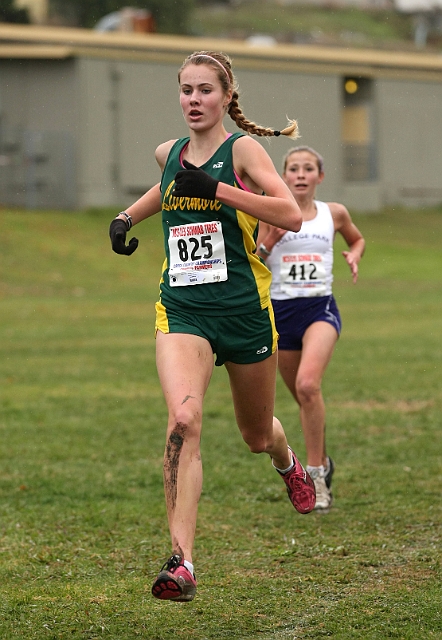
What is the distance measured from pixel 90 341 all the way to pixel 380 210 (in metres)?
30.0

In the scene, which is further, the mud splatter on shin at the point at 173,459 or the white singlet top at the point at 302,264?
the white singlet top at the point at 302,264

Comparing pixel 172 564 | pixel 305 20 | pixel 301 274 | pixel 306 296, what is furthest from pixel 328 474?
pixel 305 20

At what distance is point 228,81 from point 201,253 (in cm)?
83

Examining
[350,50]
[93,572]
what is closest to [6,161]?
[350,50]

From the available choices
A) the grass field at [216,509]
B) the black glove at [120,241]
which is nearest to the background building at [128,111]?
the grass field at [216,509]

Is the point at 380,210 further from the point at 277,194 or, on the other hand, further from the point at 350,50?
the point at 277,194

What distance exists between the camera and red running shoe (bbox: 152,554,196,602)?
4.34 m

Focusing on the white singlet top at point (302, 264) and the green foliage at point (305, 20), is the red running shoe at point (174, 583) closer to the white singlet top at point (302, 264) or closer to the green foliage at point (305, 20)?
the white singlet top at point (302, 264)

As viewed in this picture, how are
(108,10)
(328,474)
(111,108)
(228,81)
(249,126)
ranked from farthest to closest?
(108,10), (111,108), (328,474), (249,126), (228,81)

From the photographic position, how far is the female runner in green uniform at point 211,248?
4926mm

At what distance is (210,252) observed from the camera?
16.7 feet

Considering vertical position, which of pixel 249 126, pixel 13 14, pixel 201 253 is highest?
pixel 13 14

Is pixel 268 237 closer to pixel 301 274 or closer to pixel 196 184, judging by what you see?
pixel 301 274

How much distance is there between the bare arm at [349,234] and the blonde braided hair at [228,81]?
2145mm
